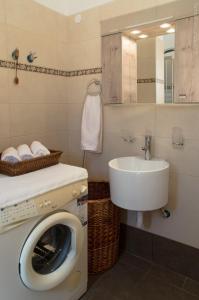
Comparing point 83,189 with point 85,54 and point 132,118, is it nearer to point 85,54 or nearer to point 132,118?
point 132,118

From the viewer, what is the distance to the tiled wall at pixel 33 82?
1751 millimetres

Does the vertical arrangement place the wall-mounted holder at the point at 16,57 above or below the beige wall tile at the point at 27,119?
above

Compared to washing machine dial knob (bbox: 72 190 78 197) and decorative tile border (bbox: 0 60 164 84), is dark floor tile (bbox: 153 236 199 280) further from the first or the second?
decorative tile border (bbox: 0 60 164 84)

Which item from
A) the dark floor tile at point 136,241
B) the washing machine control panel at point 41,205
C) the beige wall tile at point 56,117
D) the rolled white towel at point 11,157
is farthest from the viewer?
the beige wall tile at point 56,117

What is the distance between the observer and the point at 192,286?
5.62ft

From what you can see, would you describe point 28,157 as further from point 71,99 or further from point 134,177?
point 71,99

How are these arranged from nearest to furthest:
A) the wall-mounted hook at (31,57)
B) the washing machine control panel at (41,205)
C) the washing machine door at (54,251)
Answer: the washing machine control panel at (41,205) → the washing machine door at (54,251) → the wall-mounted hook at (31,57)

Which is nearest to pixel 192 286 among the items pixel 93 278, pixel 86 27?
pixel 93 278

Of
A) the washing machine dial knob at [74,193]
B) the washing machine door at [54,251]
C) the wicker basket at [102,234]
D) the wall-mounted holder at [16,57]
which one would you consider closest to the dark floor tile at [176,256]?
the wicker basket at [102,234]

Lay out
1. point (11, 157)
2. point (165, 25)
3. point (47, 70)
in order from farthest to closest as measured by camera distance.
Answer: point (47, 70), point (165, 25), point (11, 157)

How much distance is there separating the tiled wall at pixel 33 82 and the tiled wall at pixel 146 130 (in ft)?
0.38

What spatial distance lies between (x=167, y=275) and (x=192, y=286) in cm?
18

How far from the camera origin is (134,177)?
149 centimetres

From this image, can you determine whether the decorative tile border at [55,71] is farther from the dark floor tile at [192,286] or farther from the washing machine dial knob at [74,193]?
the dark floor tile at [192,286]
